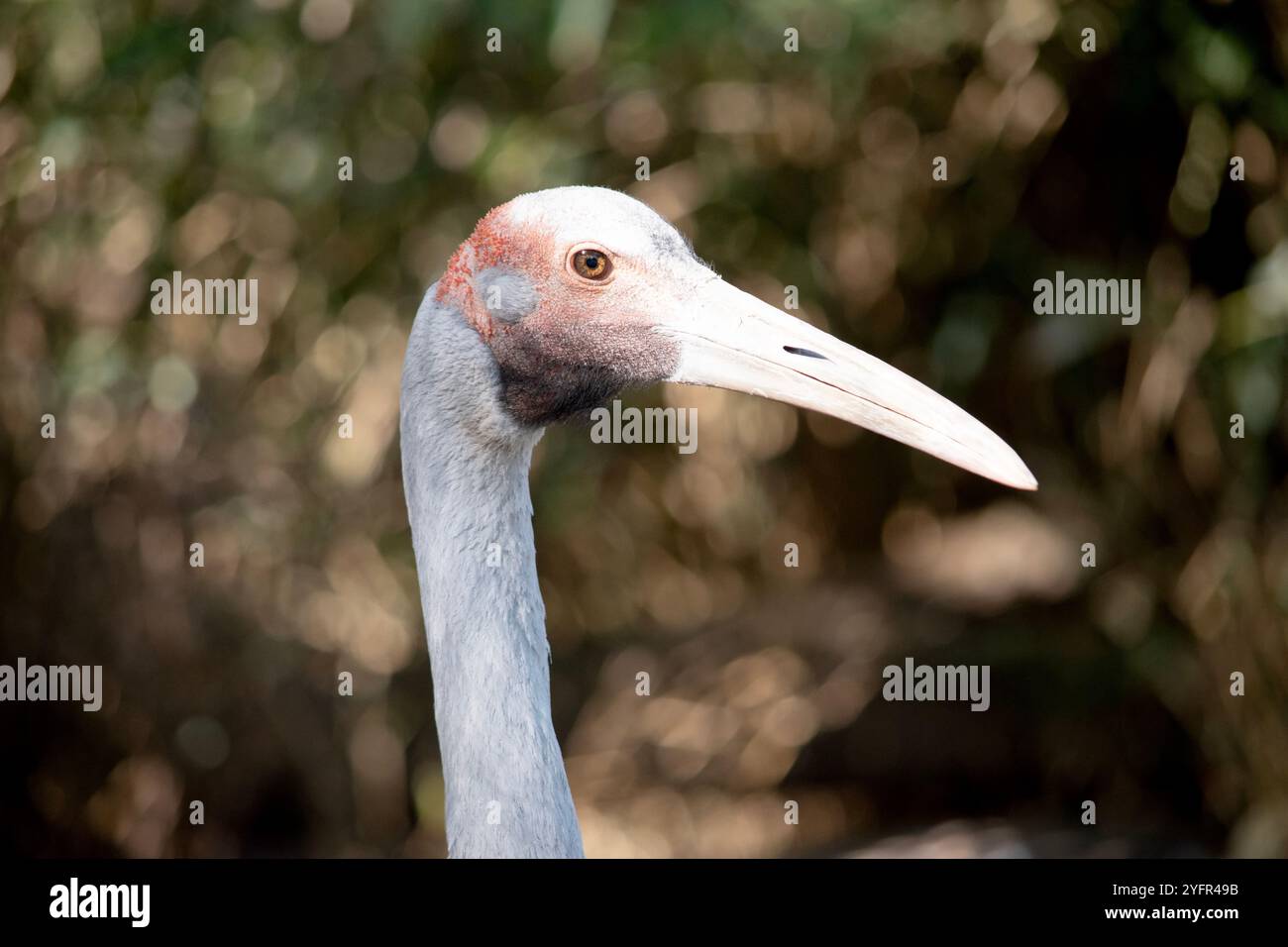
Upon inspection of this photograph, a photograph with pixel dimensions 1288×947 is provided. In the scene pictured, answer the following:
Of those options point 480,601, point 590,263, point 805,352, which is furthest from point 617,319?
point 480,601

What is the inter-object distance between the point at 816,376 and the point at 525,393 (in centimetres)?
52

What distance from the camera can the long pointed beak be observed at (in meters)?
2.23

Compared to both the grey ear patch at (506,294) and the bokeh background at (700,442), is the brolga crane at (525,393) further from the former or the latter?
the bokeh background at (700,442)

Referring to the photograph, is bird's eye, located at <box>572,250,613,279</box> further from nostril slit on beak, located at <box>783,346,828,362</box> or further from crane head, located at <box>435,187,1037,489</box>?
nostril slit on beak, located at <box>783,346,828,362</box>

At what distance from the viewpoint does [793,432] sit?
5.38 m

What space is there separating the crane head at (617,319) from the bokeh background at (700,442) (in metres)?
1.88

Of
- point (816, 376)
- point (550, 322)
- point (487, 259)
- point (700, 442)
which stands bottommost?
point (816, 376)

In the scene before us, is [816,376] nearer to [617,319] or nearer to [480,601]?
[617,319]

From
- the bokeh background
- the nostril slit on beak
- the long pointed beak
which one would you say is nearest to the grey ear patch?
the long pointed beak

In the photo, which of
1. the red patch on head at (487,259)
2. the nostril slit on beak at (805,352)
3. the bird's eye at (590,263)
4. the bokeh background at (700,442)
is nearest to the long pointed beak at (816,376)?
the nostril slit on beak at (805,352)

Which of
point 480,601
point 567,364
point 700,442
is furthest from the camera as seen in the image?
point 700,442

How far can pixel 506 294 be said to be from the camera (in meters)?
2.38

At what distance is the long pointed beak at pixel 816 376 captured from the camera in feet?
7.30

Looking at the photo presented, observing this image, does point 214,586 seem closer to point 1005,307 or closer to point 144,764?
point 144,764
